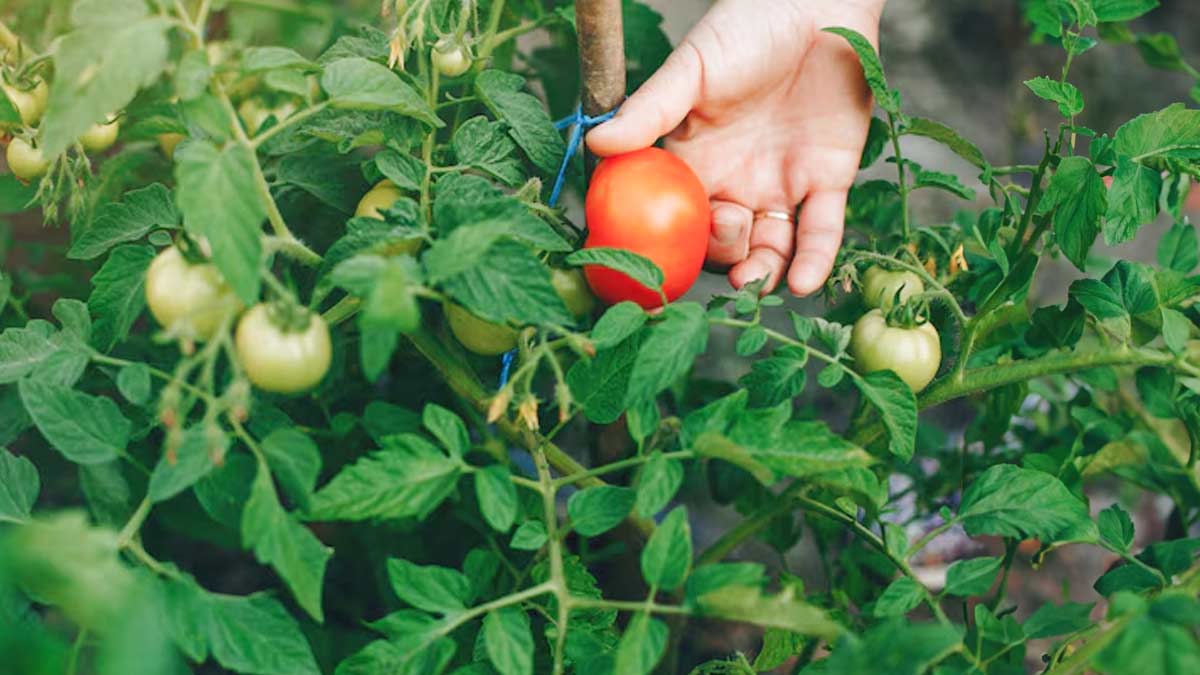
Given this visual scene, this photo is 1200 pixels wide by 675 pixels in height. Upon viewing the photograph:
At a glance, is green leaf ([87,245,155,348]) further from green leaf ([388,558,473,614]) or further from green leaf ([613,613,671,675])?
green leaf ([613,613,671,675])

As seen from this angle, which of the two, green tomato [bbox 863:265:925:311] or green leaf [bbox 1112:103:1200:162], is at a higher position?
green leaf [bbox 1112:103:1200:162]

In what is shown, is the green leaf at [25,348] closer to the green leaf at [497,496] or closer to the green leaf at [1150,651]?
the green leaf at [497,496]

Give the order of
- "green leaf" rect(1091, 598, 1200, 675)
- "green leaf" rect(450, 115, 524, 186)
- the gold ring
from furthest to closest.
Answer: the gold ring
"green leaf" rect(450, 115, 524, 186)
"green leaf" rect(1091, 598, 1200, 675)

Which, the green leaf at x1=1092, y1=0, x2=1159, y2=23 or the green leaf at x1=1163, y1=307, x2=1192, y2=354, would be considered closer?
the green leaf at x1=1163, y1=307, x2=1192, y2=354

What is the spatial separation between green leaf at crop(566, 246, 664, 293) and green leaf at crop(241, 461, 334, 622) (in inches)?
12.0

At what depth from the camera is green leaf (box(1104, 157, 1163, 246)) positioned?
0.85 m

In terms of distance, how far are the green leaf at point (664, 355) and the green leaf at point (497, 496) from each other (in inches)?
4.3

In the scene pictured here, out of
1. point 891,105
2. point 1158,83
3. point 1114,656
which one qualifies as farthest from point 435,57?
point 1158,83

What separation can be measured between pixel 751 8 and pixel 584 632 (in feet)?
2.45

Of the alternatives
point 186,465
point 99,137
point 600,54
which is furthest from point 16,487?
point 600,54

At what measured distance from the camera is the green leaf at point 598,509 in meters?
0.75

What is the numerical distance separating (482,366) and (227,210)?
625 mm

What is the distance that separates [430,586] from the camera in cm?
74

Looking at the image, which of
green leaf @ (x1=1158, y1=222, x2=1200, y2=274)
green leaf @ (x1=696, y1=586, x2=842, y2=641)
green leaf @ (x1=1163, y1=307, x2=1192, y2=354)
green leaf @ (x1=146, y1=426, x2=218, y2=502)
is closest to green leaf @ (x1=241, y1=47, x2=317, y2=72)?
green leaf @ (x1=146, y1=426, x2=218, y2=502)
